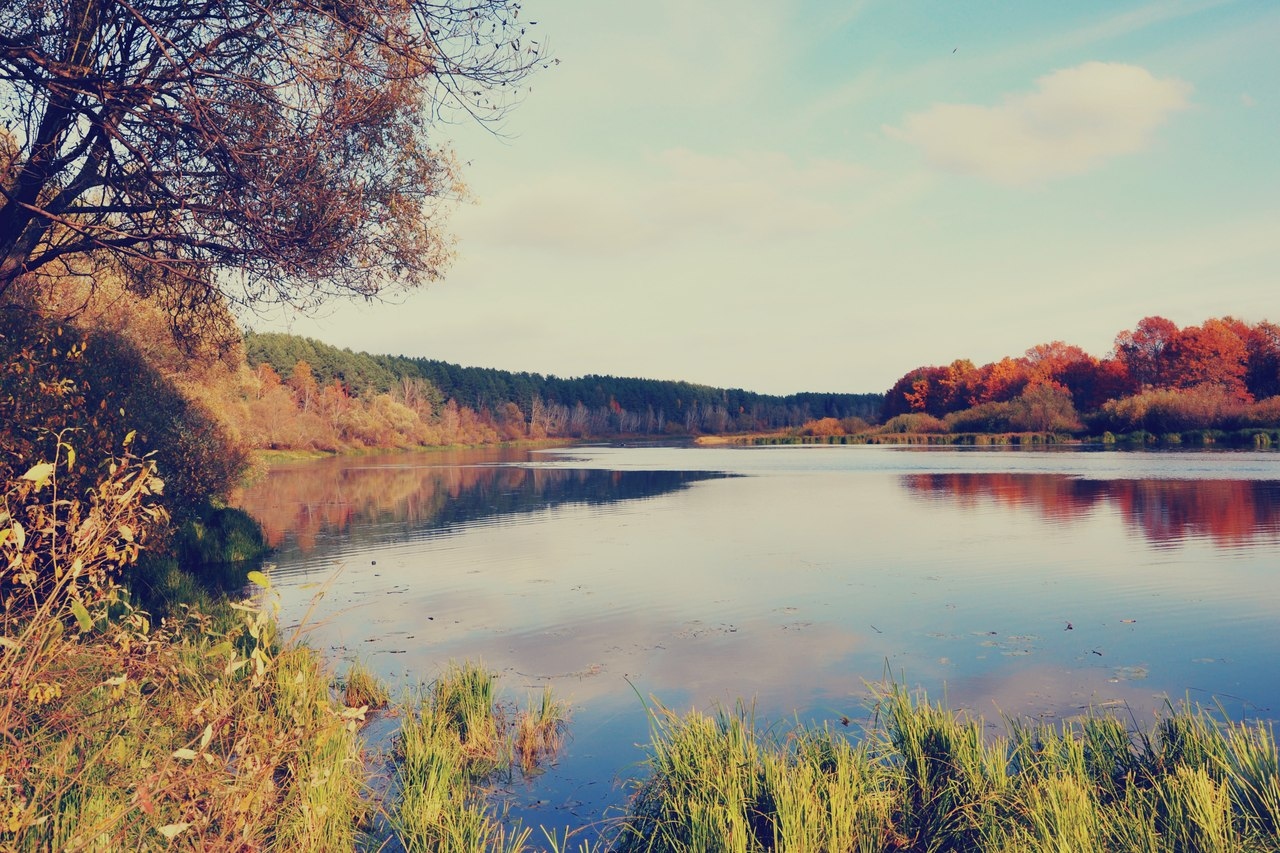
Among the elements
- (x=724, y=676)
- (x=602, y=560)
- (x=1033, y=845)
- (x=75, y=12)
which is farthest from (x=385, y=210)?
(x=1033, y=845)

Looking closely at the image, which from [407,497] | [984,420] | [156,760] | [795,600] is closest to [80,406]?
[156,760]

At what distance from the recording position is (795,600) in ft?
56.5

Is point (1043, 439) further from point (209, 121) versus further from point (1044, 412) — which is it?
point (209, 121)

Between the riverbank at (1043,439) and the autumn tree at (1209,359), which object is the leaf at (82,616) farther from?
the autumn tree at (1209,359)

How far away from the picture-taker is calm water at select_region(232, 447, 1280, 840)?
36.1 ft

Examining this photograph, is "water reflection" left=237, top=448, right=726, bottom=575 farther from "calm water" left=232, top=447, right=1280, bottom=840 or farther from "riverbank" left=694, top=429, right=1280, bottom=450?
"riverbank" left=694, top=429, right=1280, bottom=450

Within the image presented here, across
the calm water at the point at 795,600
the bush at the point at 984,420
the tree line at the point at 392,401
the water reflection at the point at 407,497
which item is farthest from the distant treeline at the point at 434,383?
the calm water at the point at 795,600

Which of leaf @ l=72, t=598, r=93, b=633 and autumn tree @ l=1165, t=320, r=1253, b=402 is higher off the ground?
autumn tree @ l=1165, t=320, r=1253, b=402

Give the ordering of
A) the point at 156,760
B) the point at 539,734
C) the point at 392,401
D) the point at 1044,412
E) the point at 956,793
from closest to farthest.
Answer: the point at 156,760
the point at 956,793
the point at 539,734
the point at 1044,412
the point at 392,401

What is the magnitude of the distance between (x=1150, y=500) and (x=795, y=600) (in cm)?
2307

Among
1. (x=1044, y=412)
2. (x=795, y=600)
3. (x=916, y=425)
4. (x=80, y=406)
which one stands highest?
(x=1044, y=412)

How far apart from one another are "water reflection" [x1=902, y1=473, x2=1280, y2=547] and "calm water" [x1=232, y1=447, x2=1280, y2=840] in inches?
8.2

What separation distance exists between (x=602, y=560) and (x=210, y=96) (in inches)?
604

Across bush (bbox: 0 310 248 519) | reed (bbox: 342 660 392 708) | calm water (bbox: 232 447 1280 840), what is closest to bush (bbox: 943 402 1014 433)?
calm water (bbox: 232 447 1280 840)
